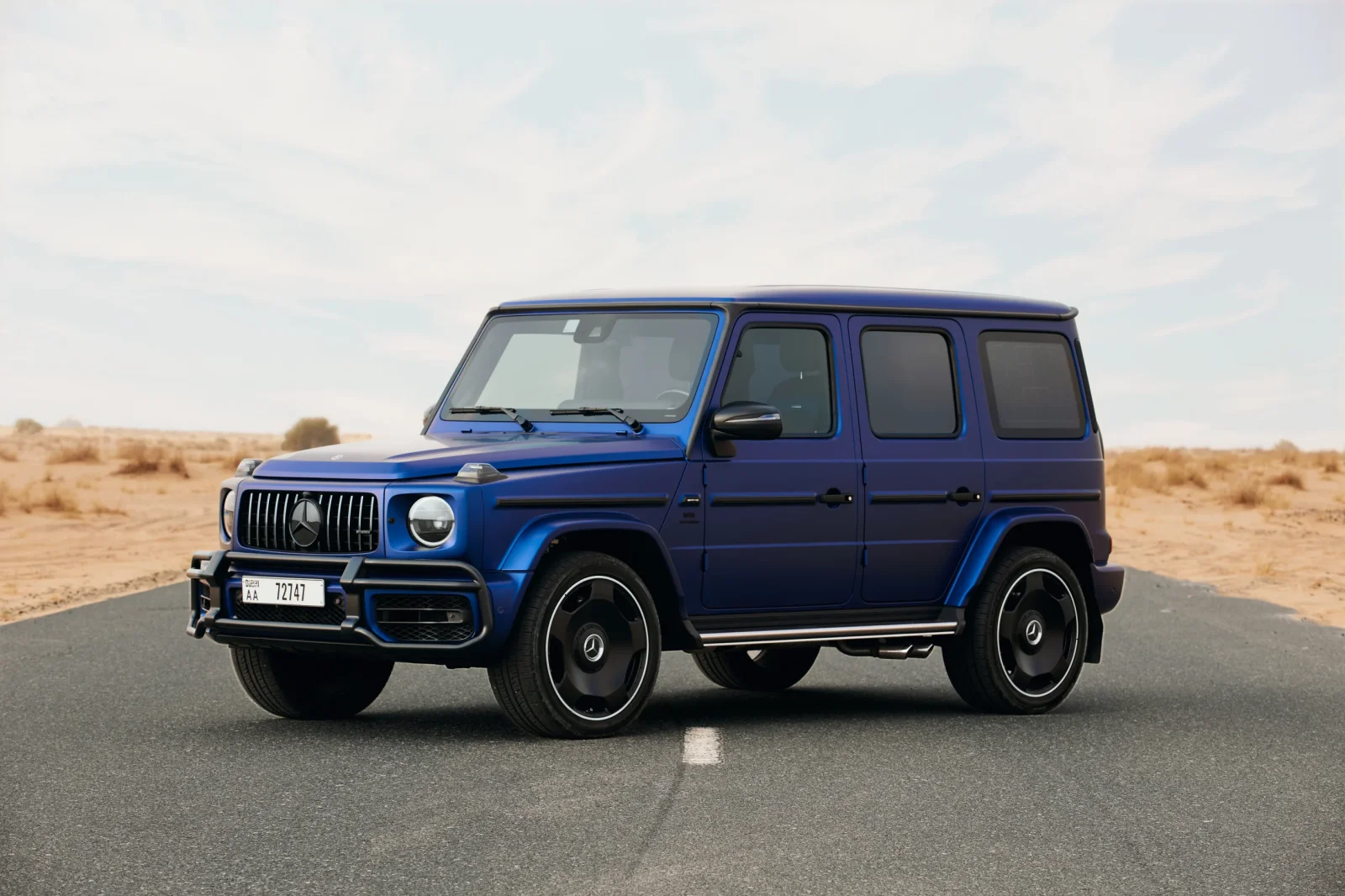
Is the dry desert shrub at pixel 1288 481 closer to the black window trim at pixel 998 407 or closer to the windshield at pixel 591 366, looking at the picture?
the black window trim at pixel 998 407

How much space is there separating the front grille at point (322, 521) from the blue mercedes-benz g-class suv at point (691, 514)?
12 mm

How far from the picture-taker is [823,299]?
378 inches

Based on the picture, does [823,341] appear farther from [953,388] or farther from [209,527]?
[209,527]

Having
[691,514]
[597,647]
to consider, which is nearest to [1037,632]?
[691,514]

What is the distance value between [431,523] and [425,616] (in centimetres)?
43

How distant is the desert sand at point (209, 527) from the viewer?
21938 millimetres

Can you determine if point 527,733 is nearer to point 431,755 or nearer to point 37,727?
point 431,755

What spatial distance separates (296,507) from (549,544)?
123cm

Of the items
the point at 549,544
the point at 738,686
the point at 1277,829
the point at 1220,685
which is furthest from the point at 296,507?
the point at 1220,685

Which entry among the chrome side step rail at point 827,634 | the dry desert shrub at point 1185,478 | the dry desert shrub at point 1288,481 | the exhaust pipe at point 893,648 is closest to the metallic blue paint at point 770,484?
the chrome side step rail at point 827,634

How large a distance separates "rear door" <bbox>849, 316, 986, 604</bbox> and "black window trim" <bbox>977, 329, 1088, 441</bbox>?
0.18 meters

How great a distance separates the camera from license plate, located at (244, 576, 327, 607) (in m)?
8.28

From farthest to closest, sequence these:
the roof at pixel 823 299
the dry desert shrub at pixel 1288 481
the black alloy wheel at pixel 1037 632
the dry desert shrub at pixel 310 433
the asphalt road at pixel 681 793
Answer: the dry desert shrub at pixel 310 433 < the dry desert shrub at pixel 1288 481 < the black alloy wheel at pixel 1037 632 < the roof at pixel 823 299 < the asphalt road at pixel 681 793

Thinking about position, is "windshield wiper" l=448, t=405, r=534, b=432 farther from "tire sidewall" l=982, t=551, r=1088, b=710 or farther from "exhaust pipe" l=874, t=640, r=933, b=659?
"tire sidewall" l=982, t=551, r=1088, b=710
